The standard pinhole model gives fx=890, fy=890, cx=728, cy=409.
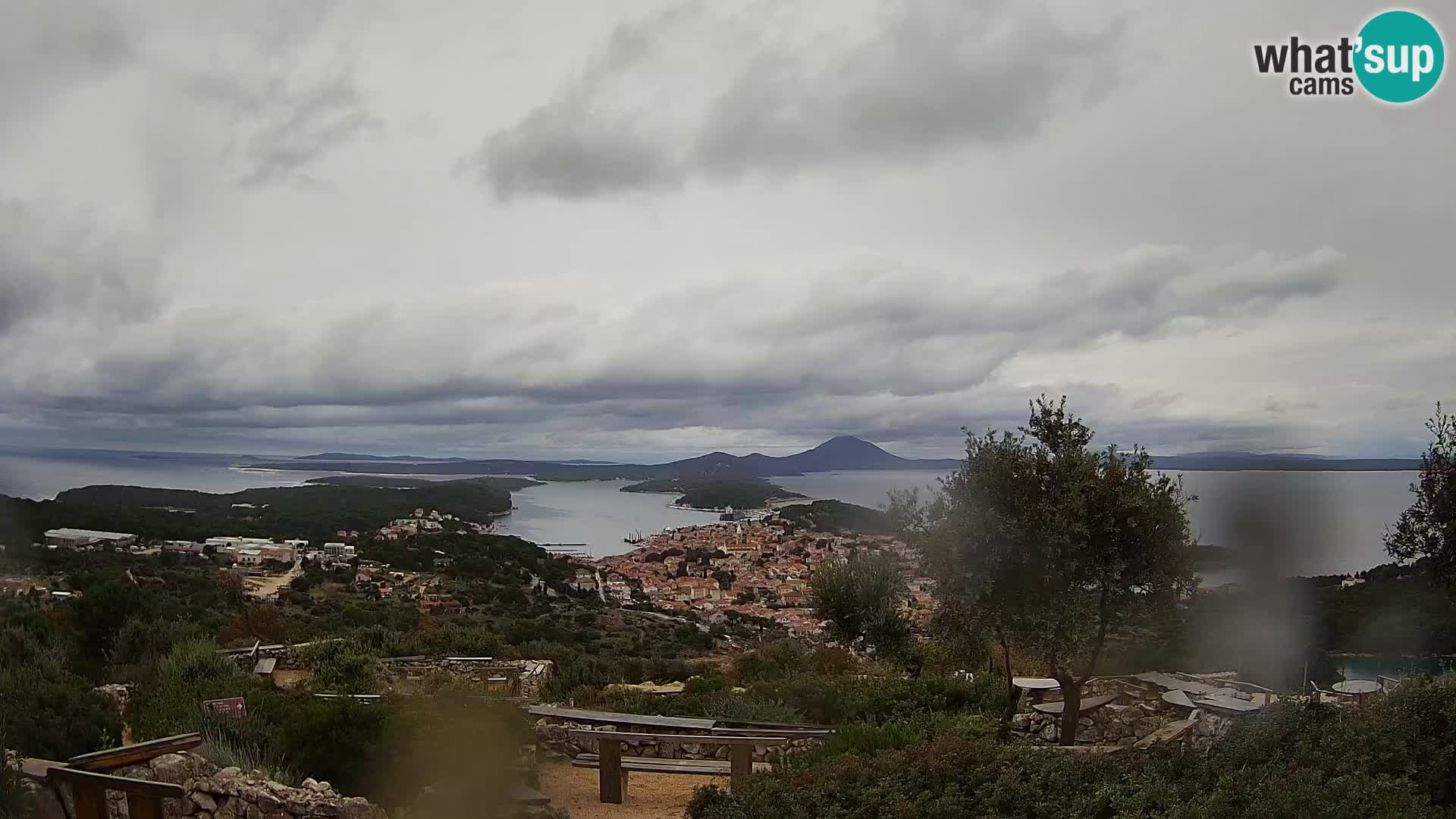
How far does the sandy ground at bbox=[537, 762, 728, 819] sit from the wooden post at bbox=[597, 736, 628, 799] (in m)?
0.08

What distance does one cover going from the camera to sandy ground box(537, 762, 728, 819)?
7.55 metres

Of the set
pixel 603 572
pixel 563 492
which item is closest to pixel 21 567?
pixel 603 572

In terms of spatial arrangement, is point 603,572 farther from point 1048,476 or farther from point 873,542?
point 1048,476

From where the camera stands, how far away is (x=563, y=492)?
4956 centimetres

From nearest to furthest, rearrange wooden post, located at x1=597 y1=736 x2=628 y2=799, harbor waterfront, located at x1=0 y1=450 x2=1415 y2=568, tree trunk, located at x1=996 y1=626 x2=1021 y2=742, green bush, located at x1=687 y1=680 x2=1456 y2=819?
green bush, located at x1=687 y1=680 x2=1456 y2=819 < wooden post, located at x1=597 y1=736 x2=628 y2=799 < tree trunk, located at x1=996 y1=626 x2=1021 y2=742 < harbor waterfront, located at x1=0 y1=450 x2=1415 y2=568

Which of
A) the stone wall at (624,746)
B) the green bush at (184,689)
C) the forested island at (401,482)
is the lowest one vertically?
the stone wall at (624,746)

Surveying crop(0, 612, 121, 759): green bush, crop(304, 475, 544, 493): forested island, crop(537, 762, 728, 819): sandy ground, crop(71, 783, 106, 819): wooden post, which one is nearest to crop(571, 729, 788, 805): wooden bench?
crop(537, 762, 728, 819): sandy ground

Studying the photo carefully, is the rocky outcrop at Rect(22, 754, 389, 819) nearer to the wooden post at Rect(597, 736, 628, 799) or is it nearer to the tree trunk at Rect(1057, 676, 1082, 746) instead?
the wooden post at Rect(597, 736, 628, 799)

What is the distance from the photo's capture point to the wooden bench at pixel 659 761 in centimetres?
772

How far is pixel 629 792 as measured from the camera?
8328 millimetres

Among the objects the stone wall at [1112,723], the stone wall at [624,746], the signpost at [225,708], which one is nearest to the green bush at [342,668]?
the signpost at [225,708]

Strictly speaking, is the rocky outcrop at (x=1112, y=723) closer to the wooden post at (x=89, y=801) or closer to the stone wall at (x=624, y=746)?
the stone wall at (x=624, y=746)

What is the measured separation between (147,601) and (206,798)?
10.7m

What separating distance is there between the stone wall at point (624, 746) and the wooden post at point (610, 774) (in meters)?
0.68
